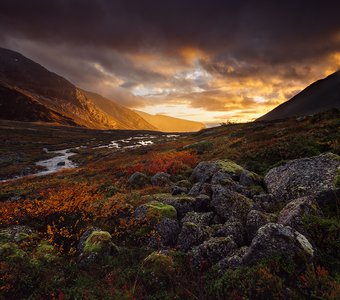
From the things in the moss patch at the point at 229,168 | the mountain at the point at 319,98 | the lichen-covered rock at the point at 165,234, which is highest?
the mountain at the point at 319,98

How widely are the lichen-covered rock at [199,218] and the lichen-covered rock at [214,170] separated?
→ 5183 mm

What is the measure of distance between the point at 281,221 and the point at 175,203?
4.64 m

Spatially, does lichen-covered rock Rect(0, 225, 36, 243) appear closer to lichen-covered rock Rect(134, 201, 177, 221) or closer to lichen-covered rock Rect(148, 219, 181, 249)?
lichen-covered rock Rect(134, 201, 177, 221)

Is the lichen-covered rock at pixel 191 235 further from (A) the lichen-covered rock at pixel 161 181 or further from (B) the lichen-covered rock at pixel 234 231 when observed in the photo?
(A) the lichen-covered rock at pixel 161 181

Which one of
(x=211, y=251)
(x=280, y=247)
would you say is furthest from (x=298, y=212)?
(x=211, y=251)

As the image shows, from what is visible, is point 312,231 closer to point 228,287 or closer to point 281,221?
A: point 281,221

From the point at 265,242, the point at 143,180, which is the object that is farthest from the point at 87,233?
the point at 143,180

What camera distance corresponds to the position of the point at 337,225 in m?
7.94

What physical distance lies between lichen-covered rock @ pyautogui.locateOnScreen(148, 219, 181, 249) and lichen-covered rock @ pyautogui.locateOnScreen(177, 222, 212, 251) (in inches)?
20.6

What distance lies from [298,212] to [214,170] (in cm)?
795

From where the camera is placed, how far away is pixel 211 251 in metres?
8.11

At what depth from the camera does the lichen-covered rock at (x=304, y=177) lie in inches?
407

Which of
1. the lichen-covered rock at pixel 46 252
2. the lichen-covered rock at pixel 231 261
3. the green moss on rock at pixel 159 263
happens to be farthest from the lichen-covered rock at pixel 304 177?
the lichen-covered rock at pixel 46 252

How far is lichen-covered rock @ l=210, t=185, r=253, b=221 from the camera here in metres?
10.2
